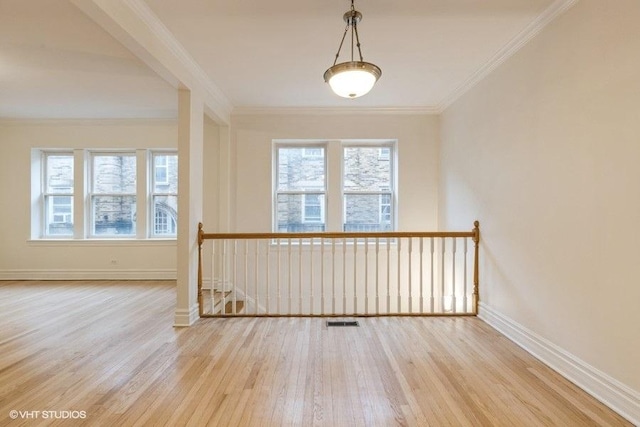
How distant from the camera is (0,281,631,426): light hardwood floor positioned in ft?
5.82

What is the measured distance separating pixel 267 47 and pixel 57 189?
15.5ft

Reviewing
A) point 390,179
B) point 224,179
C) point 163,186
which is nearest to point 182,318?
point 224,179

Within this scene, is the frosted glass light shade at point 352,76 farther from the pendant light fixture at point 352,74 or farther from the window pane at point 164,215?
the window pane at point 164,215

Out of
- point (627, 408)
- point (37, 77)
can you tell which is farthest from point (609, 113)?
point (37, 77)

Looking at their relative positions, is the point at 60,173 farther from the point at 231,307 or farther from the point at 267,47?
the point at 267,47

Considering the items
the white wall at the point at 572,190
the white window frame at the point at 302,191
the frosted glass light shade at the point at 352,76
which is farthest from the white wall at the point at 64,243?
the white wall at the point at 572,190

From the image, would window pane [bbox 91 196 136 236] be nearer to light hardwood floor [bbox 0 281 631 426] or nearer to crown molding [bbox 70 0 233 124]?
light hardwood floor [bbox 0 281 631 426]

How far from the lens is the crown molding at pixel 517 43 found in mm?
2236

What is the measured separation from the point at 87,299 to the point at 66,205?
6.99 feet

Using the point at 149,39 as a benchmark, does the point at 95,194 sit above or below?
below

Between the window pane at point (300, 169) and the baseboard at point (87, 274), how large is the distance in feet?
7.83

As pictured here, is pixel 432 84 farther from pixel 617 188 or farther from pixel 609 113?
pixel 617 188

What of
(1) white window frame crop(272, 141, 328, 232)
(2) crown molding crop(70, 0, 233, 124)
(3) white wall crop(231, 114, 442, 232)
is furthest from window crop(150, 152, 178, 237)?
(2) crown molding crop(70, 0, 233, 124)

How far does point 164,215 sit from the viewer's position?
17.3 feet
